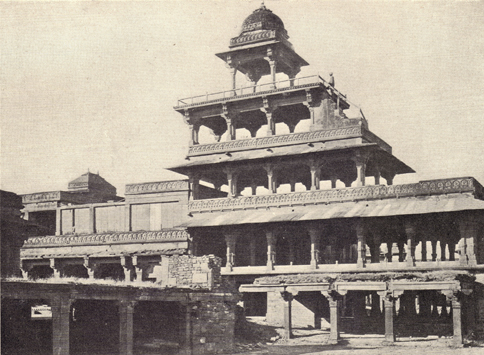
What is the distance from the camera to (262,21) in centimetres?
4544

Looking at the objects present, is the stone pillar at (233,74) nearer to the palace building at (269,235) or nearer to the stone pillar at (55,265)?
the palace building at (269,235)

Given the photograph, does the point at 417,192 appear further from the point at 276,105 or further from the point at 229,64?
the point at 229,64

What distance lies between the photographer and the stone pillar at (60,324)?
76.9 feet

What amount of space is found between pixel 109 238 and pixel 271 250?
12.4 metres

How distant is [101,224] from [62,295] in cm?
2507

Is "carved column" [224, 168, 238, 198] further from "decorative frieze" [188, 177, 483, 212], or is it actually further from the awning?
the awning

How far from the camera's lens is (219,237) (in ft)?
141

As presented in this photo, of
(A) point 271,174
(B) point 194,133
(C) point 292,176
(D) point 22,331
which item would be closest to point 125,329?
(D) point 22,331

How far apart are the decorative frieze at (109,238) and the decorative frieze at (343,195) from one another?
6.75ft

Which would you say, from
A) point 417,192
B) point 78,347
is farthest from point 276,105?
point 78,347

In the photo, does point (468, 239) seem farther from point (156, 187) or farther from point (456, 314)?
point (156, 187)

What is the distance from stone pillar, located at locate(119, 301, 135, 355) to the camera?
86.2 feet

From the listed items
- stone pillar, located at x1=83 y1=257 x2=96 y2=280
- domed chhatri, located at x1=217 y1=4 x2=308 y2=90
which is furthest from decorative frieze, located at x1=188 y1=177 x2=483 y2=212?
stone pillar, located at x1=83 y1=257 x2=96 y2=280

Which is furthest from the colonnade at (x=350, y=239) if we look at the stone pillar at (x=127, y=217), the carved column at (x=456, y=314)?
the stone pillar at (x=127, y=217)
